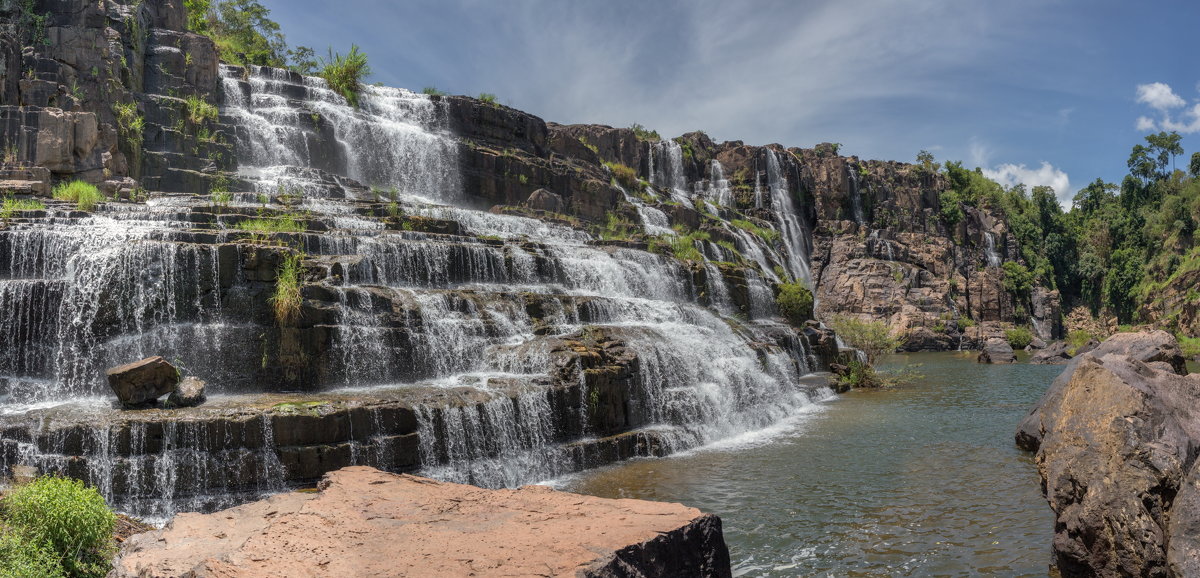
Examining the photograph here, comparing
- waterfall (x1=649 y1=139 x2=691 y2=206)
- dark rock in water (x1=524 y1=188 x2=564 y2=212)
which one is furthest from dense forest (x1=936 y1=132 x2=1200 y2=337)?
dark rock in water (x1=524 y1=188 x2=564 y2=212)

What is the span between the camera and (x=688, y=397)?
43.9 feet

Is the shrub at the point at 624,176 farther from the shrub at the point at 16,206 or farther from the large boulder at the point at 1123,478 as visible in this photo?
the large boulder at the point at 1123,478

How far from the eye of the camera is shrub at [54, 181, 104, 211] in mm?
15230

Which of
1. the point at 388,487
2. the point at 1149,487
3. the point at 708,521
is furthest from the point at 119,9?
the point at 1149,487

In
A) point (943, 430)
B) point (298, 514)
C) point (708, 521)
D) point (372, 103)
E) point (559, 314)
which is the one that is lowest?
point (943, 430)

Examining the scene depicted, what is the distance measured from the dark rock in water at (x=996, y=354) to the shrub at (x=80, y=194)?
107 feet

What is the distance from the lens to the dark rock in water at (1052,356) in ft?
92.8

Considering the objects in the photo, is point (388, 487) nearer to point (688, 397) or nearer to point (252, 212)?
point (688, 397)

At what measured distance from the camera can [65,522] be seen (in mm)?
5410

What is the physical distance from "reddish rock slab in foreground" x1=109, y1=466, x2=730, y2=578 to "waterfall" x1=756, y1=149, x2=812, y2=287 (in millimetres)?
38715

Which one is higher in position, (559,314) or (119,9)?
(119,9)

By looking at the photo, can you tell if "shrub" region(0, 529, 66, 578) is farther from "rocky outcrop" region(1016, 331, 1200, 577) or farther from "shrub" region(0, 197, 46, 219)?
"shrub" region(0, 197, 46, 219)

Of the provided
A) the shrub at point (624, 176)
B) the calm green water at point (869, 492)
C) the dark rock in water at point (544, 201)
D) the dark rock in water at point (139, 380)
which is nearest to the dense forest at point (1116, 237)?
the shrub at point (624, 176)

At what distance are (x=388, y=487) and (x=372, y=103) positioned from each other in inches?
1012
